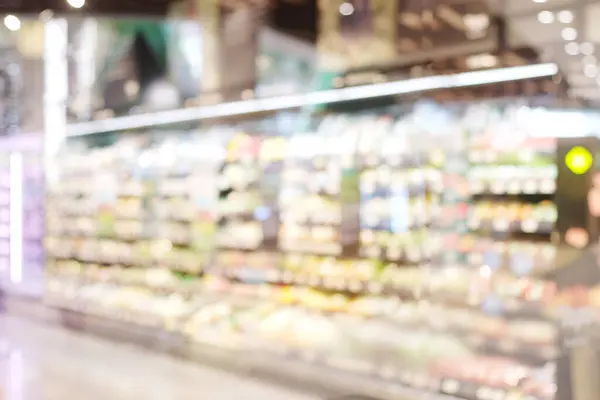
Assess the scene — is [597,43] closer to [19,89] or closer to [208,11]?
[208,11]

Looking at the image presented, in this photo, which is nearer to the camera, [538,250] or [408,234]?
[538,250]

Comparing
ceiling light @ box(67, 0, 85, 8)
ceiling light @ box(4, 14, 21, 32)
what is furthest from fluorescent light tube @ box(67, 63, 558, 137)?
ceiling light @ box(67, 0, 85, 8)

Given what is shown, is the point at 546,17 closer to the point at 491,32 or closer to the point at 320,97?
the point at 491,32

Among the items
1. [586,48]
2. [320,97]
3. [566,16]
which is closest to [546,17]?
[566,16]

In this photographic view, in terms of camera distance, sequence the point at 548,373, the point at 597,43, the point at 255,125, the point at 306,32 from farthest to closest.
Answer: the point at 255,125, the point at 306,32, the point at 548,373, the point at 597,43

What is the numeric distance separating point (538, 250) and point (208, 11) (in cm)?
215

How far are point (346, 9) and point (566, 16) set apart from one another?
98cm

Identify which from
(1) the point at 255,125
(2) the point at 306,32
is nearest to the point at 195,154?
(1) the point at 255,125

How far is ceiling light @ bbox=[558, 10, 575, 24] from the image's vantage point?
2.28m

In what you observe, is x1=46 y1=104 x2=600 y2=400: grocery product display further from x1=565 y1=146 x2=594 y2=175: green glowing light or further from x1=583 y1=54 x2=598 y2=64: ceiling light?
x1=583 y1=54 x2=598 y2=64: ceiling light

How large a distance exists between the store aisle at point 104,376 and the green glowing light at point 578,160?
1542mm

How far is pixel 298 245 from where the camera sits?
3242mm

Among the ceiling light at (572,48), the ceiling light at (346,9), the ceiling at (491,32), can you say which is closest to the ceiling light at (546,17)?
the ceiling at (491,32)

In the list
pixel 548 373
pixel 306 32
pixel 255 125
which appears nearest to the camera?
pixel 548 373
